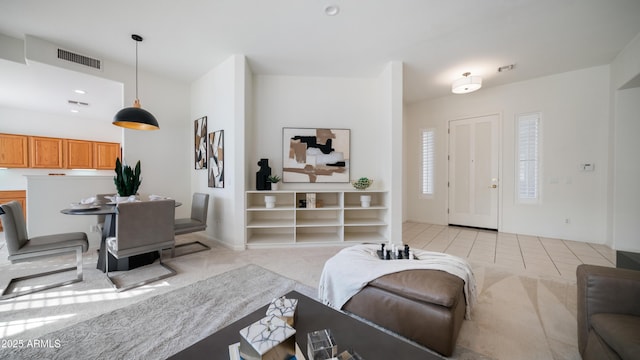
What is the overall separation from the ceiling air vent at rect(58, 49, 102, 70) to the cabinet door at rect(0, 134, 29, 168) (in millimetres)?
3565

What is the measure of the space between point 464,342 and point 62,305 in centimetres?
323

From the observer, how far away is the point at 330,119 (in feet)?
13.0

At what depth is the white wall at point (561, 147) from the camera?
3.59 metres

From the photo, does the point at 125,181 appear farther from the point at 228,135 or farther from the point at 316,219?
the point at 316,219

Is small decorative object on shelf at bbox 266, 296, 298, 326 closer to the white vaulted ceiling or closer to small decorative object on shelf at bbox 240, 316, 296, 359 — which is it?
small decorative object on shelf at bbox 240, 316, 296, 359

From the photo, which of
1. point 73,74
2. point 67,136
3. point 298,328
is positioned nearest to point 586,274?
point 298,328

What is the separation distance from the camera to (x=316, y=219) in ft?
12.8

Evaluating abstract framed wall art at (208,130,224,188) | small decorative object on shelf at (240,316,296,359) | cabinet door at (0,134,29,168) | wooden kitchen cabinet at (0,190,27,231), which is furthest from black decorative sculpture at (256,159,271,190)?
cabinet door at (0,134,29,168)

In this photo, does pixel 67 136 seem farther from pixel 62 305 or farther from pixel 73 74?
pixel 62 305

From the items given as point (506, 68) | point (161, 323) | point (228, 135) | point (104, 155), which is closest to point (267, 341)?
point (161, 323)

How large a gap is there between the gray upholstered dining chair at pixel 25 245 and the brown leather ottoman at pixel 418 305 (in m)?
2.90

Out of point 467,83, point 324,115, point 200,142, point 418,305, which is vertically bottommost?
point 418,305

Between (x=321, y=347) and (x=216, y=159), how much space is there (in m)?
3.47

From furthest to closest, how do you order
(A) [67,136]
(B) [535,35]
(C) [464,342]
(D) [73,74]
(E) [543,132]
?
(A) [67,136]
(E) [543,132]
(D) [73,74]
(B) [535,35]
(C) [464,342]
